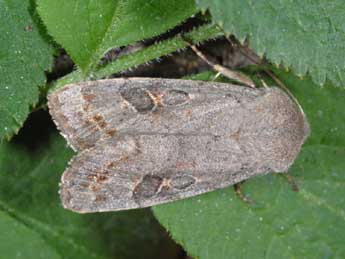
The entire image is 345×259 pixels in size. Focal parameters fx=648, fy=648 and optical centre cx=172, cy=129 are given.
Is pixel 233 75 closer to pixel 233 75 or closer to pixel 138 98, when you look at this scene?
pixel 233 75

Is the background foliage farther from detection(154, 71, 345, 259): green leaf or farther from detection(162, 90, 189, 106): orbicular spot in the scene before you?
detection(162, 90, 189, 106): orbicular spot

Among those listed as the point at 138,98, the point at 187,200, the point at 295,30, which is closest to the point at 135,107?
the point at 138,98

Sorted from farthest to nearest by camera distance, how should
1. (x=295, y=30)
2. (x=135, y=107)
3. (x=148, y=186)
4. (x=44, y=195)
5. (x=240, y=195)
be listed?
1. (x=44, y=195)
2. (x=240, y=195)
3. (x=148, y=186)
4. (x=135, y=107)
5. (x=295, y=30)

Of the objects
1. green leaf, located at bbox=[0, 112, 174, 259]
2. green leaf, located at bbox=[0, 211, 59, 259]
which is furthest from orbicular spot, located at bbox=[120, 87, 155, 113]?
green leaf, located at bbox=[0, 211, 59, 259]

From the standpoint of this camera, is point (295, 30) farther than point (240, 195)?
No

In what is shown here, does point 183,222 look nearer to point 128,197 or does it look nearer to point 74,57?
point 128,197

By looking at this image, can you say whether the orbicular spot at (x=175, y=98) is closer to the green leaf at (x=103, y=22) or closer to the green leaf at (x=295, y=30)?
the green leaf at (x=103, y=22)
